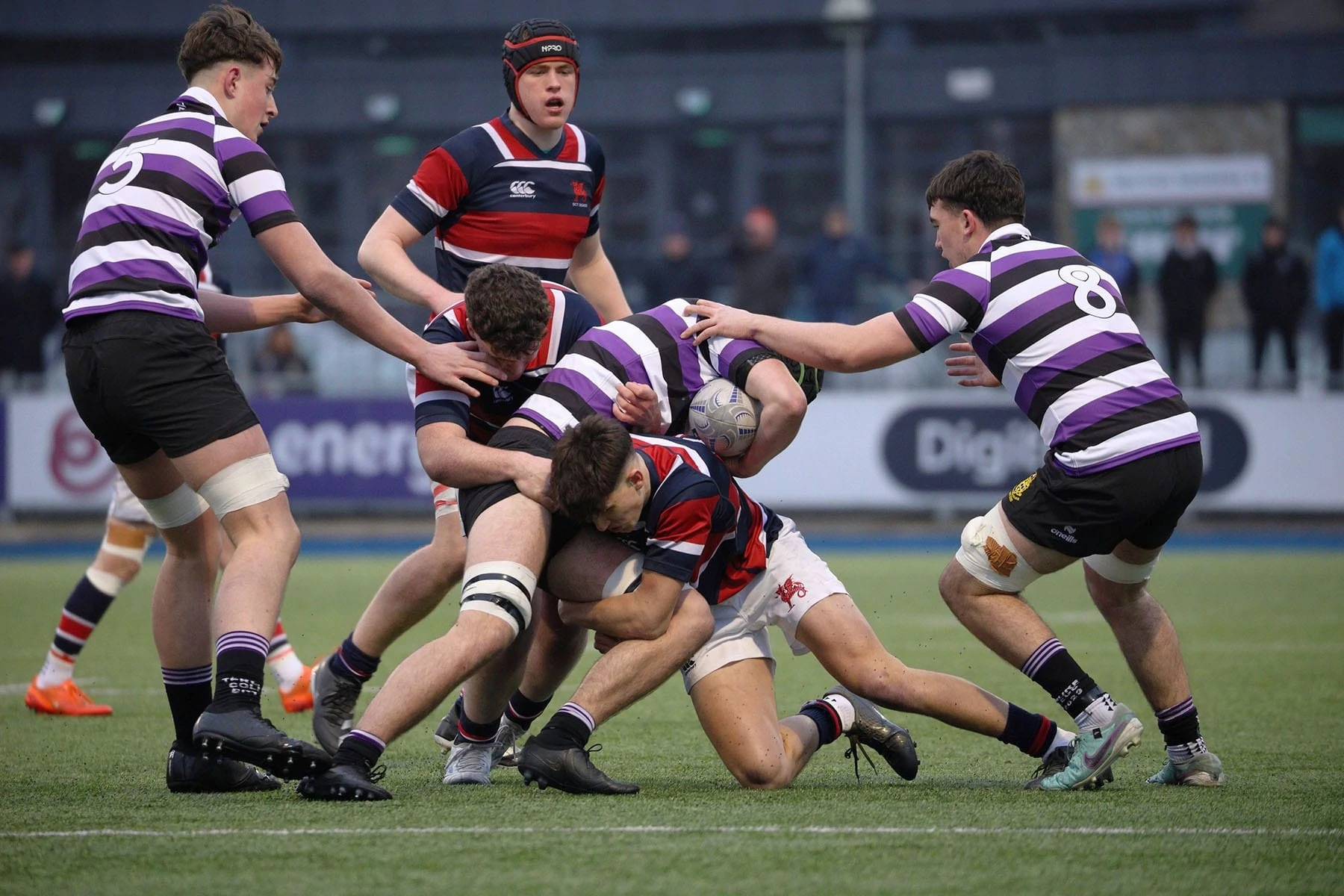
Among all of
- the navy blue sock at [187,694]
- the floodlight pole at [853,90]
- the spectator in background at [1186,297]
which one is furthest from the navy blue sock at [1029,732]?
the floodlight pole at [853,90]

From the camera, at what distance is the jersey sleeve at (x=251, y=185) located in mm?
Answer: 4824

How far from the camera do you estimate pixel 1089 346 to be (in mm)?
4906

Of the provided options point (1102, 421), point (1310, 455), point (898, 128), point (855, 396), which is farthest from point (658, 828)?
point (898, 128)

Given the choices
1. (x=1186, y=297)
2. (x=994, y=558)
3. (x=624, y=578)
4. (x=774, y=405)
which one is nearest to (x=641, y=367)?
(x=774, y=405)

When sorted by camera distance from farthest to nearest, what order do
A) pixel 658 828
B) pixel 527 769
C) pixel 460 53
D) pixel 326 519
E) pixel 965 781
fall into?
pixel 460 53 → pixel 326 519 → pixel 965 781 → pixel 527 769 → pixel 658 828

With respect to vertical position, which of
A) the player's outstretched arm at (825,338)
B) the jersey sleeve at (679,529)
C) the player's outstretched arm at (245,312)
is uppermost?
the player's outstretched arm at (245,312)

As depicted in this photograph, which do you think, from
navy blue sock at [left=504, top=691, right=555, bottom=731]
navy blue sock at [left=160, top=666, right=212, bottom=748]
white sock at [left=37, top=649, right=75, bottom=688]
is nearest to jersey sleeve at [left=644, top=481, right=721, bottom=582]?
navy blue sock at [left=504, top=691, right=555, bottom=731]

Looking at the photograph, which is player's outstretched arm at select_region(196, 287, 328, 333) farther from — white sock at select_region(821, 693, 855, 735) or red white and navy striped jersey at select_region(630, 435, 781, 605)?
white sock at select_region(821, 693, 855, 735)

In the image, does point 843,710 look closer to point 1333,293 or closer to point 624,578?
point 624,578

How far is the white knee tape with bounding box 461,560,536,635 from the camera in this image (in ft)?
15.3

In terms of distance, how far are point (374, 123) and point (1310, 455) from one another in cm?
1494

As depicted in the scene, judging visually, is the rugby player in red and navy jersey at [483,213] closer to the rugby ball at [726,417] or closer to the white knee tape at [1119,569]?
the rugby ball at [726,417]

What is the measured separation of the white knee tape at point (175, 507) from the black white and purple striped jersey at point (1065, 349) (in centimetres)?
224

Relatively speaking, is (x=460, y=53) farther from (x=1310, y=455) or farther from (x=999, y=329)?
(x=999, y=329)
